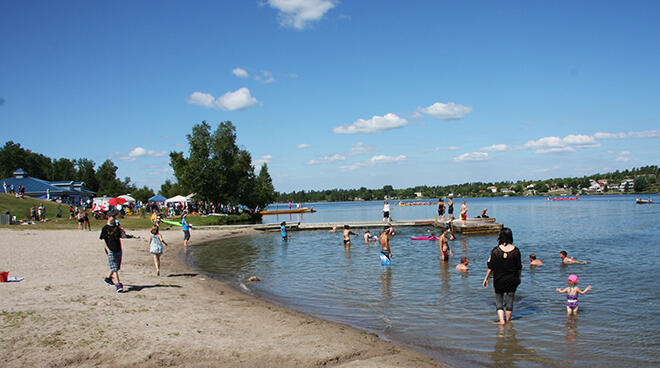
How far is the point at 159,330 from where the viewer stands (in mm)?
8078

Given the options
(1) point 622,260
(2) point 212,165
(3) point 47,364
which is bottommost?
(1) point 622,260

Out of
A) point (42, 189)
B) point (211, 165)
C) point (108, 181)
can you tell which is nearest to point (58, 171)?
point (108, 181)

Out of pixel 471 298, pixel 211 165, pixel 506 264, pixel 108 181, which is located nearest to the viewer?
pixel 506 264

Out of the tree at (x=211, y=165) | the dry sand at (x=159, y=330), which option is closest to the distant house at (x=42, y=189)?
the tree at (x=211, y=165)

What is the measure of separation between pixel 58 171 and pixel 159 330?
119066mm

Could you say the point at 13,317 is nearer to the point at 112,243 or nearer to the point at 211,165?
the point at 112,243

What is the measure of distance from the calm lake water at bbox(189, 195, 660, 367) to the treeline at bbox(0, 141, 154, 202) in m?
86.4

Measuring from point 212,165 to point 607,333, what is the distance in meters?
50.4

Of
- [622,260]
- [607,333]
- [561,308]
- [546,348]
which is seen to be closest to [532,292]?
[561,308]

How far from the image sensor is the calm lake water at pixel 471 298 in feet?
26.8

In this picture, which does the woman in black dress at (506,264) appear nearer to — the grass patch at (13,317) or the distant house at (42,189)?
the grass patch at (13,317)

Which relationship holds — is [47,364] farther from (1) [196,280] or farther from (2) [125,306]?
(1) [196,280]

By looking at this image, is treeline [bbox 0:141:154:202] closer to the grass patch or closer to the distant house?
the distant house

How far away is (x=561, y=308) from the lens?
36.6 feet
